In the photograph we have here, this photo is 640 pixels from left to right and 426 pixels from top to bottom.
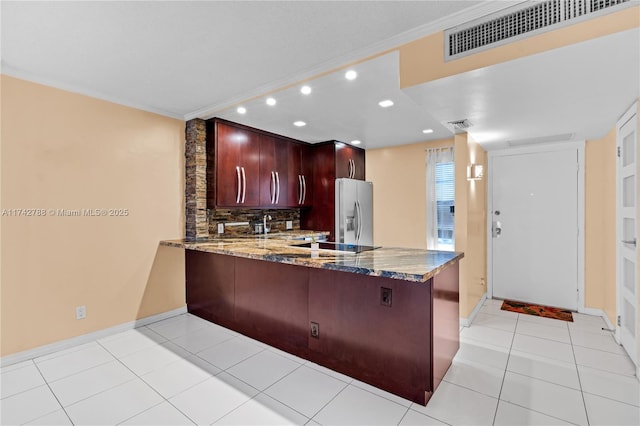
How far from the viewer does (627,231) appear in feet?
9.39

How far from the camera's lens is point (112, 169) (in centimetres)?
328

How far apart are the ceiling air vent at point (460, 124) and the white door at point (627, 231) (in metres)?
1.19

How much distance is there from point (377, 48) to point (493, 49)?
0.76 m

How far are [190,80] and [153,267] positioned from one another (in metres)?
2.11

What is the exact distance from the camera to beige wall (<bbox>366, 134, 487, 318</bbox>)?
3516 mm

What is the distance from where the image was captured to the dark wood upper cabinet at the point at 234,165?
3861mm

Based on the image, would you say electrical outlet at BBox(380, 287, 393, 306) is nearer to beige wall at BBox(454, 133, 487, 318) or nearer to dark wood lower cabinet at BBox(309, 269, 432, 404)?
dark wood lower cabinet at BBox(309, 269, 432, 404)

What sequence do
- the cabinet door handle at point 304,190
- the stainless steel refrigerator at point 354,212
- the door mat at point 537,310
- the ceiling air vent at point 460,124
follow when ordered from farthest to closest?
the cabinet door handle at point 304,190 → the stainless steel refrigerator at point 354,212 → the door mat at point 537,310 → the ceiling air vent at point 460,124

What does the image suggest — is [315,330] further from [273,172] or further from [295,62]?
[273,172]

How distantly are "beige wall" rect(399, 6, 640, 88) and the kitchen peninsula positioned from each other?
1269 mm

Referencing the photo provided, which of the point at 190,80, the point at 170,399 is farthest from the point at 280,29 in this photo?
the point at 170,399

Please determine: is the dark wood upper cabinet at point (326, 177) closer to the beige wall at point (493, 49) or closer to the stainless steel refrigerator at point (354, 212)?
the stainless steel refrigerator at point (354, 212)

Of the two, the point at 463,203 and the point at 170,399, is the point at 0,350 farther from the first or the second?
the point at 463,203

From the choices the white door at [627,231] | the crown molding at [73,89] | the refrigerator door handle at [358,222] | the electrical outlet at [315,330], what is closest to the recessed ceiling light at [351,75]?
the electrical outlet at [315,330]
